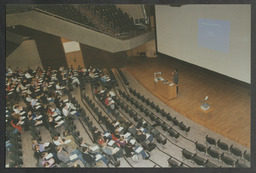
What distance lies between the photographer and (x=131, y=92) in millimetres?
12406

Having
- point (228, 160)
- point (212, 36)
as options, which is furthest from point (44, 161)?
point (212, 36)

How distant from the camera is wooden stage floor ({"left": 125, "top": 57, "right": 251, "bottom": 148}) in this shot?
8.82 metres

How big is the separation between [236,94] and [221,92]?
74 centimetres

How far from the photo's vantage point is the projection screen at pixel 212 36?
28.9 ft

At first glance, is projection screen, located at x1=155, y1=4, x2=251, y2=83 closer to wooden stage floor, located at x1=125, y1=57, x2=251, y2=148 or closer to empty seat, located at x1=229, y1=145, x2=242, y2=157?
wooden stage floor, located at x1=125, y1=57, x2=251, y2=148

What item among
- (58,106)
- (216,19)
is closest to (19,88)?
(58,106)

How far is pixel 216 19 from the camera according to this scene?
31.7 feet

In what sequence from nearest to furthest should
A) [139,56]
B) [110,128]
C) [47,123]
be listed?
[110,128]
[47,123]
[139,56]

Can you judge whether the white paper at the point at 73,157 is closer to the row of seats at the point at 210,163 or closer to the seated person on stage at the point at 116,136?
the seated person on stage at the point at 116,136

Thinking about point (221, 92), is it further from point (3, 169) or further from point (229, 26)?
point (3, 169)

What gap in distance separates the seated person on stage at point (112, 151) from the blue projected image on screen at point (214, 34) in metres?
6.81

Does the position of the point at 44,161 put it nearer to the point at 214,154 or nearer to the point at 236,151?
the point at 214,154

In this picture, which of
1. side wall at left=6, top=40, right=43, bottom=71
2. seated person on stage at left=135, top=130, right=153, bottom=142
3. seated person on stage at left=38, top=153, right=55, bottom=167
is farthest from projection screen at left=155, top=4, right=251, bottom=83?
side wall at left=6, top=40, right=43, bottom=71

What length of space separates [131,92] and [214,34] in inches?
216
